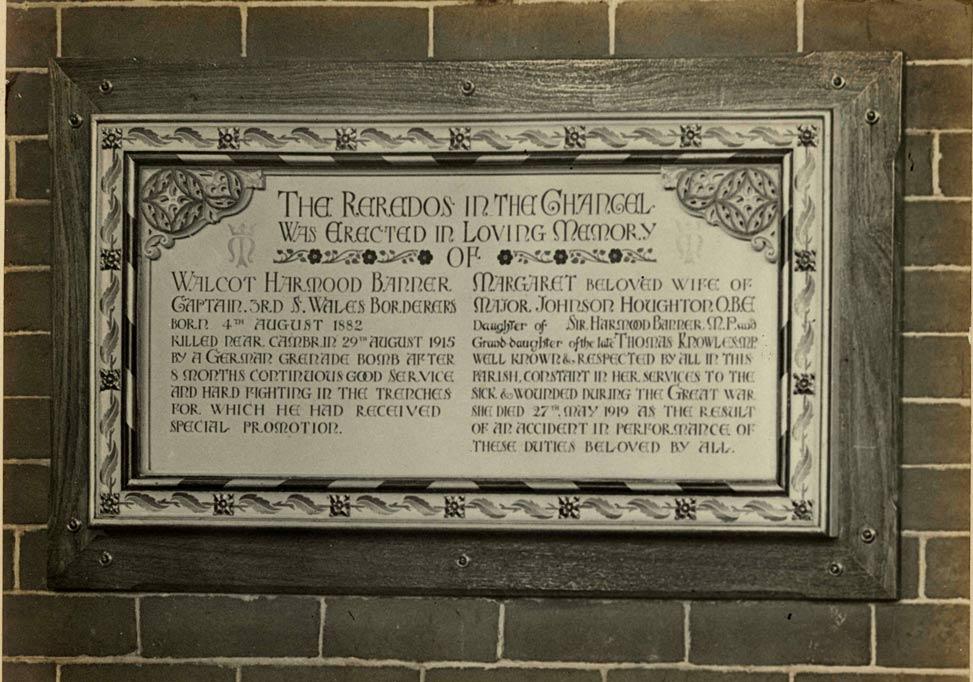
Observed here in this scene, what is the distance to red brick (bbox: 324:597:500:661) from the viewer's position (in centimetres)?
196

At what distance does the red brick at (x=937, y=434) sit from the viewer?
75.5 inches

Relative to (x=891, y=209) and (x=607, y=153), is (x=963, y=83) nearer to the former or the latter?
(x=891, y=209)

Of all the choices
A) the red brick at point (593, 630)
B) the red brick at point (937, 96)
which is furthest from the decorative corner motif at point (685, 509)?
the red brick at point (937, 96)

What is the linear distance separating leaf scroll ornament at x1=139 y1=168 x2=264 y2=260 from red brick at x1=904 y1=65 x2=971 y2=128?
116cm

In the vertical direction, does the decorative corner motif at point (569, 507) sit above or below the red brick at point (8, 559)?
above

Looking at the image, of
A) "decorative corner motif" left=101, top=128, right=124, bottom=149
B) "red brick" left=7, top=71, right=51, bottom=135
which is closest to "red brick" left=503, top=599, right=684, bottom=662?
"decorative corner motif" left=101, top=128, right=124, bottom=149

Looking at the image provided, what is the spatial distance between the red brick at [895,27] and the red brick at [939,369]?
507 mm

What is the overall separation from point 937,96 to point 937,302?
362 millimetres

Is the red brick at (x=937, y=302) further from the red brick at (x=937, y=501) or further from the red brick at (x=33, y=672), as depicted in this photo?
the red brick at (x=33, y=672)

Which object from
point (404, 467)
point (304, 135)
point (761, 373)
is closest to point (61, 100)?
point (304, 135)

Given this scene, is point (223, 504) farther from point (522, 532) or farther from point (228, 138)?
point (228, 138)

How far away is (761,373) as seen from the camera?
75.8 inches

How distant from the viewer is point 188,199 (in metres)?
1.99

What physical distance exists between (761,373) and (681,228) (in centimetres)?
29
